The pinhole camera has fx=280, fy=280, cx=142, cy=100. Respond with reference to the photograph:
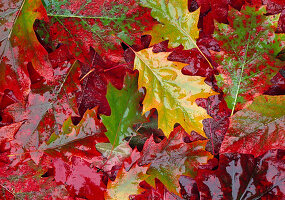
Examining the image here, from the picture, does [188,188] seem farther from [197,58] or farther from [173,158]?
[197,58]

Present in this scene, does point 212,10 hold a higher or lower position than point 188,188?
higher

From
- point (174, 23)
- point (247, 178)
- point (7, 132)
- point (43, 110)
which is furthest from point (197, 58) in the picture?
point (7, 132)

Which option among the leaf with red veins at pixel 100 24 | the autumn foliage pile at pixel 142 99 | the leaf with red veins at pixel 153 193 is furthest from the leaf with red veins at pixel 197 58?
the leaf with red veins at pixel 153 193

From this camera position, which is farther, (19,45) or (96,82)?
(96,82)

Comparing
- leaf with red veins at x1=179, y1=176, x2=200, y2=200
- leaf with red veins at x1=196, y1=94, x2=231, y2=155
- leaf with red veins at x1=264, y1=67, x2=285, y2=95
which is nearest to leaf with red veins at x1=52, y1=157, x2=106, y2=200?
leaf with red veins at x1=179, y1=176, x2=200, y2=200

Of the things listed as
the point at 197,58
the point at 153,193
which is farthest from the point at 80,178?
the point at 197,58

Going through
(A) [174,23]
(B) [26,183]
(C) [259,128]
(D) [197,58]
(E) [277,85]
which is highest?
(A) [174,23]

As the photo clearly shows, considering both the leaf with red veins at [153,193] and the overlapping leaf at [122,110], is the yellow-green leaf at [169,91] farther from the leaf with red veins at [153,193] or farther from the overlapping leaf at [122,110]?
the leaf with red veins at [153,193]
